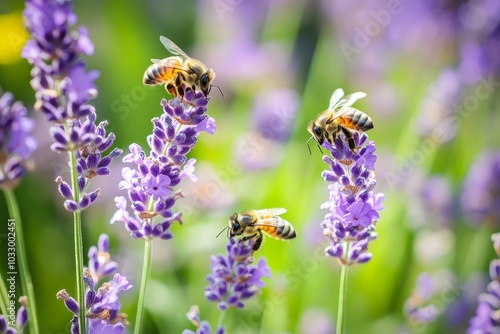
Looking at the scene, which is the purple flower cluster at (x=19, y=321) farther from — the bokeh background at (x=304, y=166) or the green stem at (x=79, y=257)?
the bokeh background at (x=304, y=166)

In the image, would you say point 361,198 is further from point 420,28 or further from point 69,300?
point 420,28

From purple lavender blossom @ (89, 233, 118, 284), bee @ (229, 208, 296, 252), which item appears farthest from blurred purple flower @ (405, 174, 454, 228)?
purple lavender blossom @ (89, 233, 118, 284)

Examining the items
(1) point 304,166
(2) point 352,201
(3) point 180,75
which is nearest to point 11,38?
(1) point 304,166

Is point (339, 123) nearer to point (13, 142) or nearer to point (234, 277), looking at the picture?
point (234, 277)

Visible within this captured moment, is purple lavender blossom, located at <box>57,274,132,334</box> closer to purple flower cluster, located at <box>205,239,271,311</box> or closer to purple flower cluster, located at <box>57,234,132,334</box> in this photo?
purple flower cluster, located at <box>57,234,132,334</box>

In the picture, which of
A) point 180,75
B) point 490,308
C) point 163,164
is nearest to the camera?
point 163,164

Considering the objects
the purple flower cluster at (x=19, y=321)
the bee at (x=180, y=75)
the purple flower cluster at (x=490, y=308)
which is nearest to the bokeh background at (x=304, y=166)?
the purple flower cluster at (x=490, y=308)

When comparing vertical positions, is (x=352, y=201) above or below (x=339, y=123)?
below
